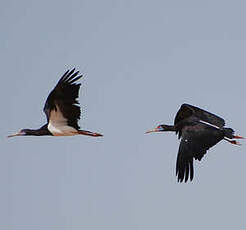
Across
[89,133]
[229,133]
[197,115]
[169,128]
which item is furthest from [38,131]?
[229,133]

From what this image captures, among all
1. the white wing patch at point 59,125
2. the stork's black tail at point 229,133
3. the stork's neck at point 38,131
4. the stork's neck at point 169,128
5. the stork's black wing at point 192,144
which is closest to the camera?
the stork's black wing at point 192,144

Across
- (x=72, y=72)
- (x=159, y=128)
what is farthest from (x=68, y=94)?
(x=159, y=128)

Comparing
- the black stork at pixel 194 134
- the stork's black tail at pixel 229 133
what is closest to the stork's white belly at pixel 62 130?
the black stork at pixel 194 134

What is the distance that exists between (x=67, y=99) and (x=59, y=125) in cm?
128

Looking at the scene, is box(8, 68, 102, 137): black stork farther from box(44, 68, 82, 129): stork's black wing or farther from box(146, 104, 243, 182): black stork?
box(146, 104, 243, 182): black stork

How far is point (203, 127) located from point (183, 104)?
127 centimetres

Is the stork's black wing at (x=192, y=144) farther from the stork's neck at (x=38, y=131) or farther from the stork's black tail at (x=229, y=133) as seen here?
the stork's neck at (x=38, y=131)

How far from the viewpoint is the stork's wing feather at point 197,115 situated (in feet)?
95.7

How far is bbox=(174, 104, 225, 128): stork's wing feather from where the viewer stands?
29172 mm

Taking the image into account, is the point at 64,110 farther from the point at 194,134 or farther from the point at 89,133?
the point at 194,134

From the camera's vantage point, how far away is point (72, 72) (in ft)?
92.0

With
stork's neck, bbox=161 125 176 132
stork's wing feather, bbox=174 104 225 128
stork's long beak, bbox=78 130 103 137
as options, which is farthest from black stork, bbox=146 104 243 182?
stork's long beak, bbox=78 130 103 137

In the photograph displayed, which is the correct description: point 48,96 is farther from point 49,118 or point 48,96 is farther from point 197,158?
point 197,158

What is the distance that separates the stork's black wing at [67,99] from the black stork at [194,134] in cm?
306
